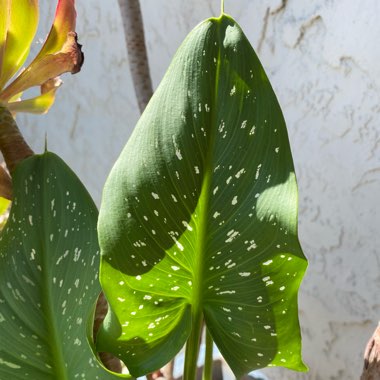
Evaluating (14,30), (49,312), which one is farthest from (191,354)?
(14,30)

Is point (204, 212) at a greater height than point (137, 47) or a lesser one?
lesser

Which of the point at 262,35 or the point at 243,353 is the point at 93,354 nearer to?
the point at 243,353

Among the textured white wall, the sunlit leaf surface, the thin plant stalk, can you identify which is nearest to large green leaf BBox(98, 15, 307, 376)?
the sunlit leaf surface

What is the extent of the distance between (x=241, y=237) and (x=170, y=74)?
89 millimetres

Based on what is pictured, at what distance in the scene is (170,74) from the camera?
323 mm

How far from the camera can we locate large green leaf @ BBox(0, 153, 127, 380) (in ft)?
1.24

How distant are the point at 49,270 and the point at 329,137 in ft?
1.82

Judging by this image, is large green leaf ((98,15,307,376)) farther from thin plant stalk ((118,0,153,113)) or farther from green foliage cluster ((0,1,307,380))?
thin plant stalk ((118,0,153,113))

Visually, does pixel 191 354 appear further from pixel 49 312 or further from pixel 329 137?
pixel 329 137

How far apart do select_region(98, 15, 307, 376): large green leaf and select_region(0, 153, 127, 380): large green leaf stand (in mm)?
25

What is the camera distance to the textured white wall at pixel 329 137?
2.69ft

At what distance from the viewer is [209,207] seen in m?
0.34

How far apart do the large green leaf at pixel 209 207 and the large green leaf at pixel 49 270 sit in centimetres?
3

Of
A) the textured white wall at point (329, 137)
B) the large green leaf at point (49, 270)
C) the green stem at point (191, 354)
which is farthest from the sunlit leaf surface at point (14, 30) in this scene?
the textured white wall at point (329, 137)
